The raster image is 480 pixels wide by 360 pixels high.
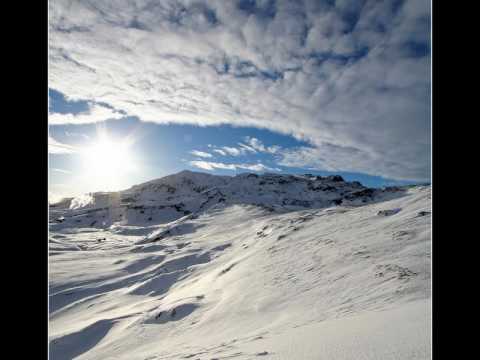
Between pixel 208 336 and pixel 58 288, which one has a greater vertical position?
pixel 208 336

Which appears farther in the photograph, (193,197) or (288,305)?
(193,197)

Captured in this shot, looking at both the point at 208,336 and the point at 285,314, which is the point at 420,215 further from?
the point at 208,336

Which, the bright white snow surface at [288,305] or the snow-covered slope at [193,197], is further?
the snow-covered slope at [193,197]

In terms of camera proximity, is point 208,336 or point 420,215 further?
point 420,215

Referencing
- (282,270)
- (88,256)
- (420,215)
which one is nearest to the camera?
(282,270)

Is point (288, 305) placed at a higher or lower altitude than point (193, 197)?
lower

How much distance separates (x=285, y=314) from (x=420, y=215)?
1001cm

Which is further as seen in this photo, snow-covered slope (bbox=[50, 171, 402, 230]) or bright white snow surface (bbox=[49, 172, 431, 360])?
snow-covered slope (bbox=[50, 171, 402, 230])
